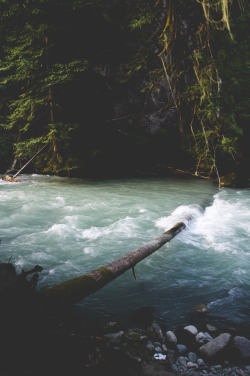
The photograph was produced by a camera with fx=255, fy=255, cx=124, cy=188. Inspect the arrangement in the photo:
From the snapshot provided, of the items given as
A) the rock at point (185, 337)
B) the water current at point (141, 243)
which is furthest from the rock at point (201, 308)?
the rock at point (185, 337)

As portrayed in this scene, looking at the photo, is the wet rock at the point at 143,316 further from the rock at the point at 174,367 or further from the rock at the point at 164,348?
the rock at the point at 174,367

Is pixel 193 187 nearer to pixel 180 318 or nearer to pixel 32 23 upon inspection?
pixel 180 318

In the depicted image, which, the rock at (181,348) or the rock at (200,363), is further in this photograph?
the rock at (181,348)

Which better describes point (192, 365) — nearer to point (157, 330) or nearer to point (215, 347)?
point (215, 347)

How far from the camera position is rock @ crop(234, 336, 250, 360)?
290 cm

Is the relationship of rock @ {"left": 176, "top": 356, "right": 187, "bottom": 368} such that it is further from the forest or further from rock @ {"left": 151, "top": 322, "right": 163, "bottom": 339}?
the forest

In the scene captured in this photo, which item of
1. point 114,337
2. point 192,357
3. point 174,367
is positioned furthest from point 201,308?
point 114,337

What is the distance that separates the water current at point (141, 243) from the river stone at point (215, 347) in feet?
1.91

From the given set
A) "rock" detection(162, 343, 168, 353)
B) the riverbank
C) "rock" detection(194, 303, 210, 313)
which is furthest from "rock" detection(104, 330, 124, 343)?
"rock" detection(194, 303, 210, 313)

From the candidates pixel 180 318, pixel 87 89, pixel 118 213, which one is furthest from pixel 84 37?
pixel 180 318

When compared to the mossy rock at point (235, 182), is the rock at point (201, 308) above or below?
below

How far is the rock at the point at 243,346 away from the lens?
114 inches

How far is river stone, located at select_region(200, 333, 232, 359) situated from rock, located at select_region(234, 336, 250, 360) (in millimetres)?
90

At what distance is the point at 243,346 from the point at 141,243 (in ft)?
11.8
